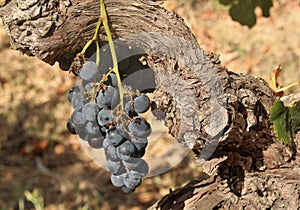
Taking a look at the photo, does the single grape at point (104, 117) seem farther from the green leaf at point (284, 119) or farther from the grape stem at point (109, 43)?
the green leaf at point (284, 119)

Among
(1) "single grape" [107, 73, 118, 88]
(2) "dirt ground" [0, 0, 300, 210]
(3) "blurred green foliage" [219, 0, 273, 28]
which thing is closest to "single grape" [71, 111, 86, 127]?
(1) "single grape" [107, 73, 118, 88]

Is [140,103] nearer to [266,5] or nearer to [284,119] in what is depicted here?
[284,119]

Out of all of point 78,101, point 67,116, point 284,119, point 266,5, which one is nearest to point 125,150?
point 78,101

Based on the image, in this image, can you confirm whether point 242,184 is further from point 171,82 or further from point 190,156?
point 190,156

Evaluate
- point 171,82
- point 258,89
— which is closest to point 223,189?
point 258,89

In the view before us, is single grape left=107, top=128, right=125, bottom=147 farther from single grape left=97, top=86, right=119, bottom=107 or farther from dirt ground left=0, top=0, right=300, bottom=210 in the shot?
dirt ground left=0, top=0, right=300, bottom=210
